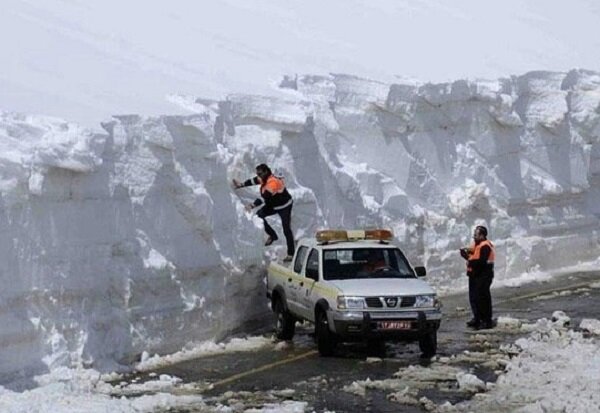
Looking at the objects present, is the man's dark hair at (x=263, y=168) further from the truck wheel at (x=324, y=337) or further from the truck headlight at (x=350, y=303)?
the truck headlight at (x=350, y=303)

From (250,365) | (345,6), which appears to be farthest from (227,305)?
(345,6)

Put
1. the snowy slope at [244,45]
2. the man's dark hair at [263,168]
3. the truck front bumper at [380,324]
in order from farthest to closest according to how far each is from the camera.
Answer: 1. the man's dark hair at [263,168]
2. the snowy slope at [244,45]
3. the truck front bumper at [380,324]

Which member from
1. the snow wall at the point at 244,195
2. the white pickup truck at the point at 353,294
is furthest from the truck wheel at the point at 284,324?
the snow wall at the point at 244,195

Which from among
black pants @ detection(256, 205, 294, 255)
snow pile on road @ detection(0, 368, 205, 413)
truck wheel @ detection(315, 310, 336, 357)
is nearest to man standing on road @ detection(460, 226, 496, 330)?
black pants @ detection(256, 205, 294, 255)

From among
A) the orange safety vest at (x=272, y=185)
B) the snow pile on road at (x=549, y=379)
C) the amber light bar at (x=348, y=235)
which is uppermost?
the orange safety vest at (x=272, y=185)

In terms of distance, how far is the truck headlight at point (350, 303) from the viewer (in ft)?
53.6

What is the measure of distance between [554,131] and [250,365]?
1416 centimetres

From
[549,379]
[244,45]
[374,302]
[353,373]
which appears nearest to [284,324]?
[374,302]

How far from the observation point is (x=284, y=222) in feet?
64.4

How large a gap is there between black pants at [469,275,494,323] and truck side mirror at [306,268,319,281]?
3231 millimetres

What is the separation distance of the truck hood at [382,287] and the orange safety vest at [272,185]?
2.77 m

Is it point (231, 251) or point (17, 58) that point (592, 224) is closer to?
point (231, 251)

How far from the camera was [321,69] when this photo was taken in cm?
2494

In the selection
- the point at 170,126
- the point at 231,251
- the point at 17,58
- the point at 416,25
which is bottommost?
the point at 231,251
